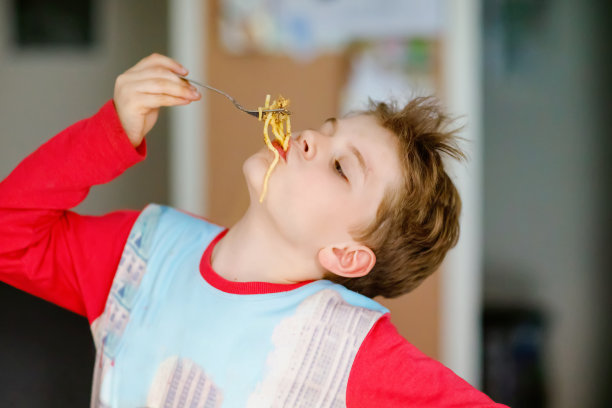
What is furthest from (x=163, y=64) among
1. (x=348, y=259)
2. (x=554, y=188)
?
(x=554, y=188)

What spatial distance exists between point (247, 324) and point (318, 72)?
1443mm

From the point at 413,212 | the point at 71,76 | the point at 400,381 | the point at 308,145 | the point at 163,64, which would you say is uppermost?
the point at 71,76

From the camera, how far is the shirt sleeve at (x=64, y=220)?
109 cm

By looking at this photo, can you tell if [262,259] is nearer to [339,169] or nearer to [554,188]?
[339,169]

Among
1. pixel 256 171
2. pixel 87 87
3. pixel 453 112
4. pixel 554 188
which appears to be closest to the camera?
pixel 256 171

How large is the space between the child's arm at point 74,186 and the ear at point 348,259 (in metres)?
0.36

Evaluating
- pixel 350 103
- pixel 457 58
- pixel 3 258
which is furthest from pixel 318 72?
pixel 3 258

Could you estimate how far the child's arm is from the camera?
1.07 metres

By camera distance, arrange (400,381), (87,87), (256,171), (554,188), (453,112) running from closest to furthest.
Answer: (400,381), (256,171), (453,112), (554,188), (87,87)

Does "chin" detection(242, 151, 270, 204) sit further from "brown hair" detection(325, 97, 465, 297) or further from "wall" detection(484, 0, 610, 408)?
"wall" detection(484, 0, 610, 408)

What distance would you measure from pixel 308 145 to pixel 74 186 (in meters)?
0.41

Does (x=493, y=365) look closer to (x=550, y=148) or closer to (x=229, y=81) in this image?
(x=550, y=148)

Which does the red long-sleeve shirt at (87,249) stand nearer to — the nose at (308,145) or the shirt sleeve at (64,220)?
the shirt sleeve at (64,220)

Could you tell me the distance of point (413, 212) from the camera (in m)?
1.15
